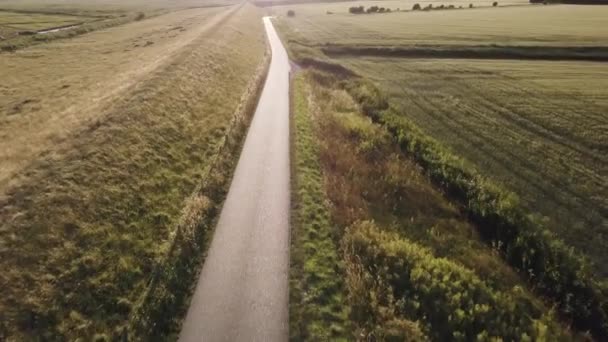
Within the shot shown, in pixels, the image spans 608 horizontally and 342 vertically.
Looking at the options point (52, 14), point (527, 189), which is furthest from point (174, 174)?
point (52, 14)

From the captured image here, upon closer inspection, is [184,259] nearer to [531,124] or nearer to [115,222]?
[115,222]

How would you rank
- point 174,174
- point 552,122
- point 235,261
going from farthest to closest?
point 552,122
point 174,174
point 235,261

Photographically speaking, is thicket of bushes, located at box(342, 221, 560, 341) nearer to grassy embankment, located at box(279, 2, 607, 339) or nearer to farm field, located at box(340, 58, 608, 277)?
grassy embankment, located at box(279, 2, 607, 339)

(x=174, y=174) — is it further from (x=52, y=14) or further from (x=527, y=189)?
(x=52, y=14)

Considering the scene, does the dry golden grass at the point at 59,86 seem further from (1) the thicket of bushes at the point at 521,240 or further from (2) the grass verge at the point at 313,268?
(1) the thicket of bushes at the point at 521,240

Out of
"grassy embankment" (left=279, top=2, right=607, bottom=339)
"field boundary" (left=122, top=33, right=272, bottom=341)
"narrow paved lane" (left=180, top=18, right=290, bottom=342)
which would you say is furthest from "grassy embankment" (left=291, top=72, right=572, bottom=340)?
"field boundary" (left=122, top=33, right=272, bottom=341)

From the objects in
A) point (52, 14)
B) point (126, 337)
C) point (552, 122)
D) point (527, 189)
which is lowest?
point (126, 337)

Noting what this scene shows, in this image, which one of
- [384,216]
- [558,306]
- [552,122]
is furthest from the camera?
[552,122]
